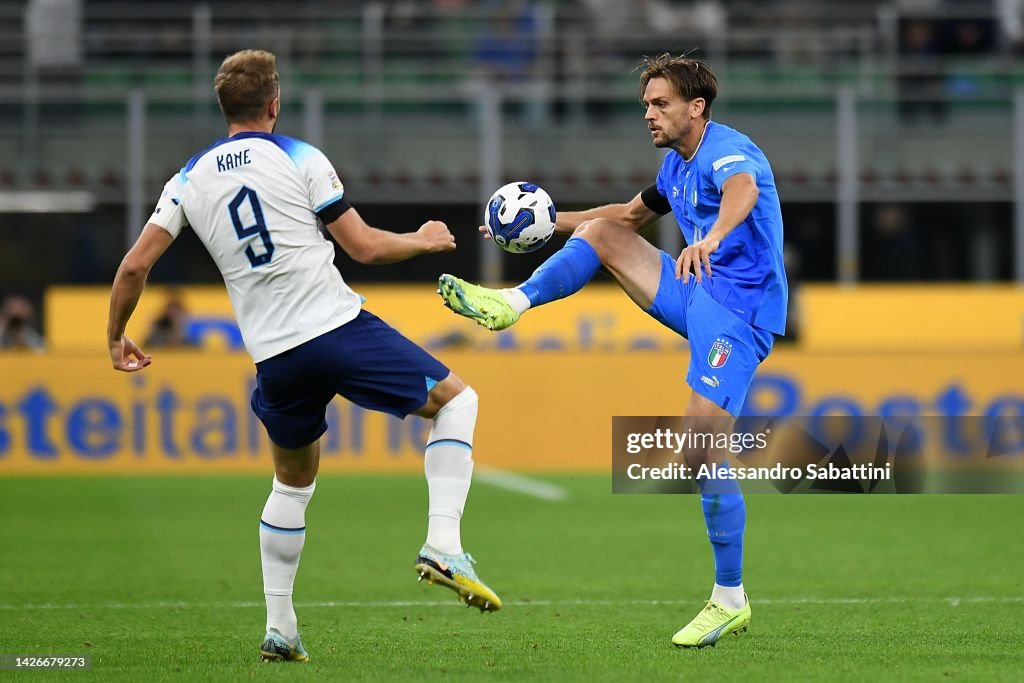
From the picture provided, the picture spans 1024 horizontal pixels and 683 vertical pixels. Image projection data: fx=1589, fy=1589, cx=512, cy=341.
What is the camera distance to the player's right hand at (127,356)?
5.89 m

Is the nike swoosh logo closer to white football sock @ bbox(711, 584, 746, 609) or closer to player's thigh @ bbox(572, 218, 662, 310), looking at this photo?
white football sock @ bbox(711, 584, 746, 609)

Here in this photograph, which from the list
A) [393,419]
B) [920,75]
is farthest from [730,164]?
[920,75]

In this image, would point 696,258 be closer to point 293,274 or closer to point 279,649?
point 293,274

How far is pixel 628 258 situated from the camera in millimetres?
6719

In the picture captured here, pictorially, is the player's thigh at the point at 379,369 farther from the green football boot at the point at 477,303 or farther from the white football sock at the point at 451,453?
the green football boot at the point at 477,303

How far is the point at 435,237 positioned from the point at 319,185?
45 centimetres

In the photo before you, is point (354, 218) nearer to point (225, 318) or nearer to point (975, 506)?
point (975, 506)

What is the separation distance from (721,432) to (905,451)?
31.2ft

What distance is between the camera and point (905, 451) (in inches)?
604

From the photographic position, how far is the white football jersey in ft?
18.3

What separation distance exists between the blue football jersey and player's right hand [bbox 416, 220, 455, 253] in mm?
1265

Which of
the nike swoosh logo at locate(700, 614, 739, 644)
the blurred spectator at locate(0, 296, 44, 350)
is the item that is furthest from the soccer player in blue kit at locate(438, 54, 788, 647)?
the blurred spectator at locate(0, 296, 44, 350)

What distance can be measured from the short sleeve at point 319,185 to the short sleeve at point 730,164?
1.56m

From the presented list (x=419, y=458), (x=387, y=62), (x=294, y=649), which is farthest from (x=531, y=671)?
(x=387, y=62)
